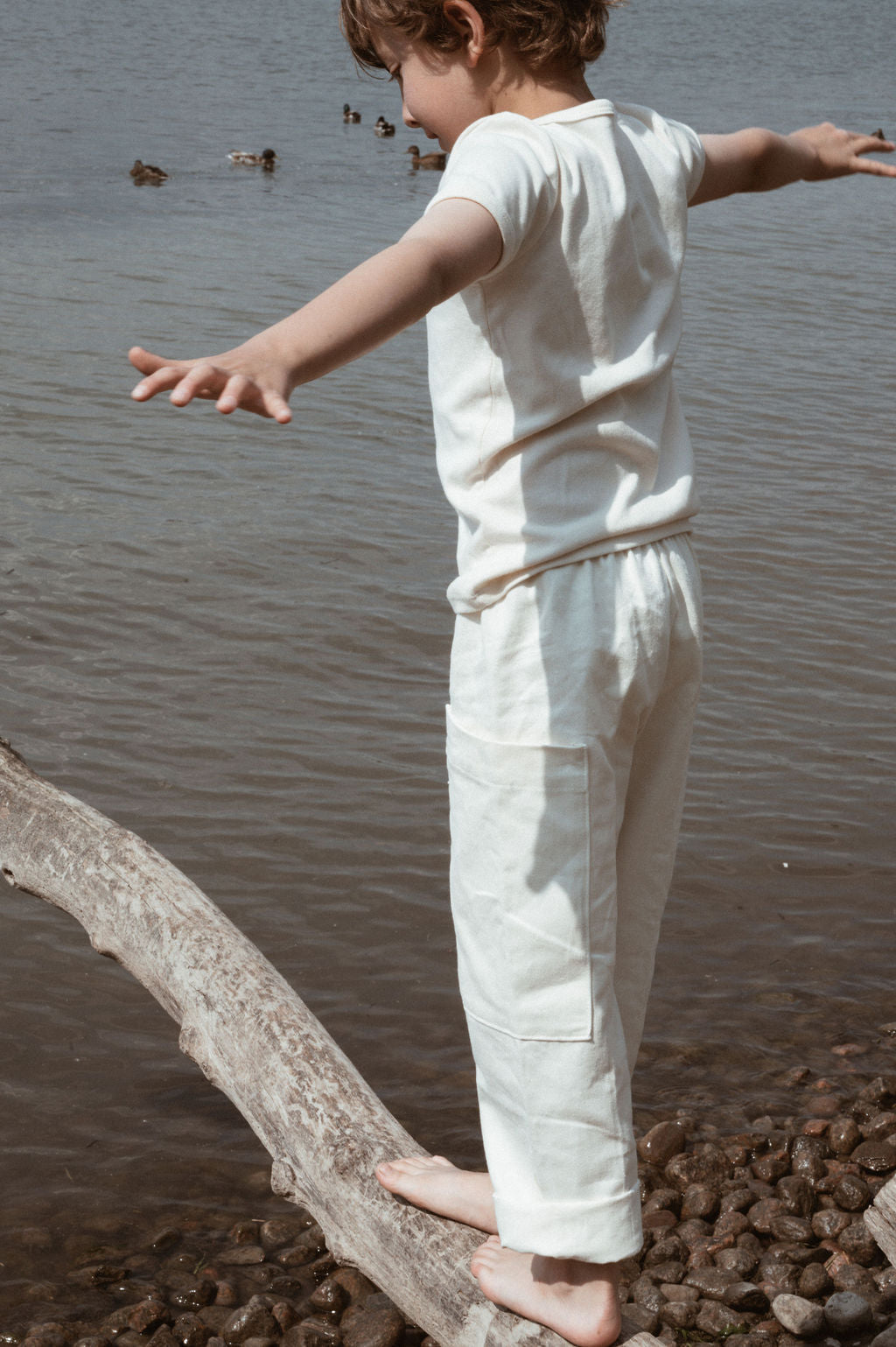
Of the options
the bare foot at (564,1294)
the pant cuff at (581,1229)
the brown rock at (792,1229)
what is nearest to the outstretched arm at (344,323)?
the pant cuff at (581,1229)

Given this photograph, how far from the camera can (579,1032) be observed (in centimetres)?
221

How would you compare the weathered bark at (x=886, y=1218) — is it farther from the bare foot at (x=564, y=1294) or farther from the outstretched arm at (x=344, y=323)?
the outstretched arm at (x=344, y=323)

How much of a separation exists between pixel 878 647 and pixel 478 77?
583 cm

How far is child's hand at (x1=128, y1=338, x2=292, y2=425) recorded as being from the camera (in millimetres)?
1359

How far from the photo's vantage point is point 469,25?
1.99 metres

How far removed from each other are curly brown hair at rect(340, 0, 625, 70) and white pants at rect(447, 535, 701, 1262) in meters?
0.70

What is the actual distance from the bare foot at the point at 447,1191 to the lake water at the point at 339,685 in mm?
1657

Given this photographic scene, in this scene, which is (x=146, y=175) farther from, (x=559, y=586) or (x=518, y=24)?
(x=559, y=586)

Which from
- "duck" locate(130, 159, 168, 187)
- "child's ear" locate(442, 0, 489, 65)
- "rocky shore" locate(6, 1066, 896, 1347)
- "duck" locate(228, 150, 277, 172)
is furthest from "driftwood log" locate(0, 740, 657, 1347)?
"duck" locate(228, 150, 277, 172)

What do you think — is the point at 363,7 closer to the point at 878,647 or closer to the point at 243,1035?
the point at 243,1035

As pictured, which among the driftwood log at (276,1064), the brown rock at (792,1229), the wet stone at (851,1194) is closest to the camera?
the driftwood log at (276,1064)

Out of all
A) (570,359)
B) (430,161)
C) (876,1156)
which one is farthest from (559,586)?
(430,161)

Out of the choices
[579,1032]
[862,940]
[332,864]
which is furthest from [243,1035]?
[862,940]

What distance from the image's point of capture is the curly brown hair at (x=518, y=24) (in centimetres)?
198
